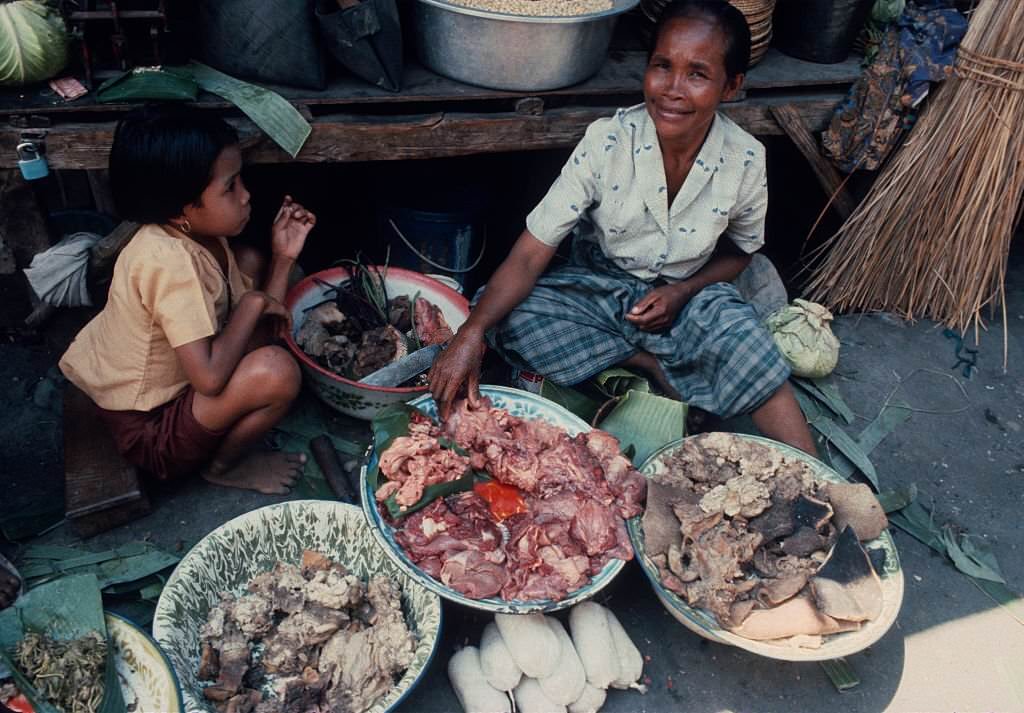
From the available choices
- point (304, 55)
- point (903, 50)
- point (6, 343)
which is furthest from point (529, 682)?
point (903, 50)

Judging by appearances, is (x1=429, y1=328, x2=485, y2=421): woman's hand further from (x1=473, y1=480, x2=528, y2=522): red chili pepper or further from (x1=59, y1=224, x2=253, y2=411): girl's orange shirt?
(x1=59, y1=224, x2=253, y2=411): girl's orange shirt

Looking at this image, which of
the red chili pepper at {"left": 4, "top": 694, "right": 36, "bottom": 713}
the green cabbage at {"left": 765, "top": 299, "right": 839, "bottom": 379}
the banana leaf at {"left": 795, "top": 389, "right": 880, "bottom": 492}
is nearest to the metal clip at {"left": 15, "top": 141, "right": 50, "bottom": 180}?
the red chili pepper at {"left": 4, "top": 694, "right": 36, "bottom": 713}

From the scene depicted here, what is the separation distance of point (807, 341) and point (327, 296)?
198 centimetres

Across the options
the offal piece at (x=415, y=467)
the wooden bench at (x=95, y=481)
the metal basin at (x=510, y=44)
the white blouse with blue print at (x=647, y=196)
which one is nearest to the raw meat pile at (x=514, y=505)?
the offal piece at (x=415, y=467)

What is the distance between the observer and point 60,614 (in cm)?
210

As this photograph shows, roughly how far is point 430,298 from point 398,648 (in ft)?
5.05

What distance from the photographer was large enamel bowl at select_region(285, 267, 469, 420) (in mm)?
2846

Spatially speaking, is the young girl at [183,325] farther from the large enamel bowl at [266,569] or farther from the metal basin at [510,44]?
the metal basin at [510,44]

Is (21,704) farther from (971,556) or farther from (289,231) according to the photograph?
(971,556)

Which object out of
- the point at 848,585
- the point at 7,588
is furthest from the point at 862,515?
the point at 7,588

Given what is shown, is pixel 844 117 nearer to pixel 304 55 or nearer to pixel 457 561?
pixel 304 55

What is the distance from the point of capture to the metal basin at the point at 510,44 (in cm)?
276

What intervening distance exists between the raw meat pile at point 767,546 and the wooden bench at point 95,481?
1.61 metres

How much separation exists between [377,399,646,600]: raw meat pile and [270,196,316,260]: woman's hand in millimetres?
796
